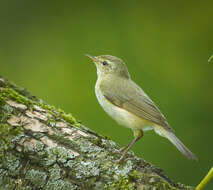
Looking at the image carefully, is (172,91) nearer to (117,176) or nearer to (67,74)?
(67,74)

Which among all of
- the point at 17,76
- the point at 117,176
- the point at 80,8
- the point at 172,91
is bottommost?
the point at 17,76

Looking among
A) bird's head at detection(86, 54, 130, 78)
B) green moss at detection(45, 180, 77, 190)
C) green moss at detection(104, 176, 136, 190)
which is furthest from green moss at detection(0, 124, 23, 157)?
bird's head at detection(86, 54, 130, 78)

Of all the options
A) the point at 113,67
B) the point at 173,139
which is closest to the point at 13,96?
the point at 173,139

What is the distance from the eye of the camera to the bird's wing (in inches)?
156

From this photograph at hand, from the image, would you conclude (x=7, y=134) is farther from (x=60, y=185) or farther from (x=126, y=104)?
(x=126, y=104)

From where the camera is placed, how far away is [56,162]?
304 centimetres

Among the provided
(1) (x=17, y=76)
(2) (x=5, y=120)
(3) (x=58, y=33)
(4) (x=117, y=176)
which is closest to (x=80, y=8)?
(3) (x=58, y=33)

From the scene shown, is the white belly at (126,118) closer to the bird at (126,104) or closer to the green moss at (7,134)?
the bird at (126,104)

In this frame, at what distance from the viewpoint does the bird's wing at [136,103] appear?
13.0ft

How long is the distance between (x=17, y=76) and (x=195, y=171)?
3086 mm

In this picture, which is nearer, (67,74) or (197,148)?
(197,148)

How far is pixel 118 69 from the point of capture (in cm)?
499

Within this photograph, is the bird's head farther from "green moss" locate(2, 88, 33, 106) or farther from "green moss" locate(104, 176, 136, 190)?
"green moss" locate(104, 176, 136, 190)

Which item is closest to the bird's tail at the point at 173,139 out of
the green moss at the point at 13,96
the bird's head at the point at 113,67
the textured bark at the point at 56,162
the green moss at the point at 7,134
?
the textured bark at the point at 56,162
